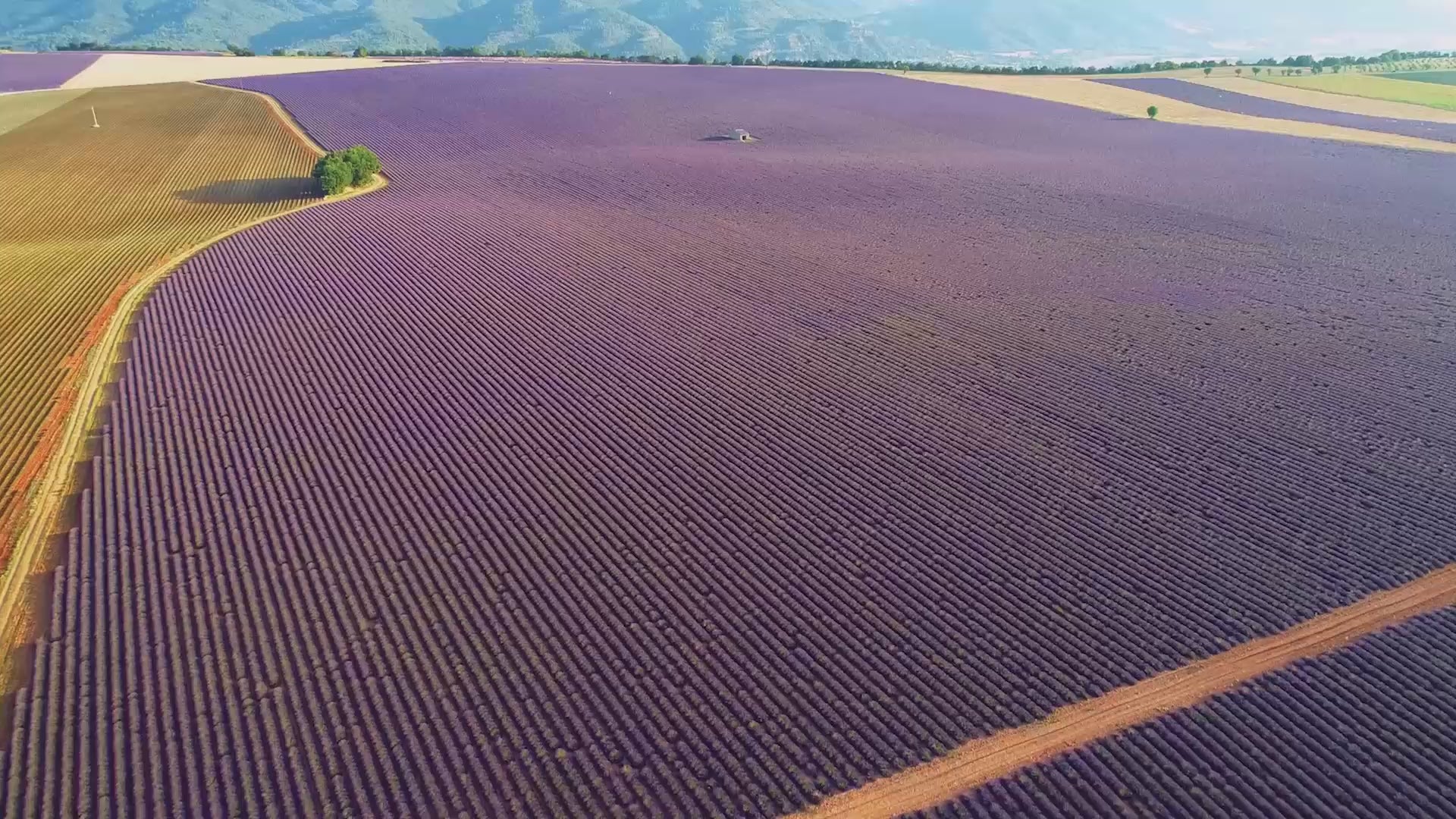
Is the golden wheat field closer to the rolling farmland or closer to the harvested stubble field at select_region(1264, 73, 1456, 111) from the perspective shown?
the harvested stubble field at select_region(1264, 73, 1456, 111)

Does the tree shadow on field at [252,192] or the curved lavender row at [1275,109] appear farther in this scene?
the curved lavender row at [1275,109]

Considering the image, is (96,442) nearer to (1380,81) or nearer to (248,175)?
(248,175)

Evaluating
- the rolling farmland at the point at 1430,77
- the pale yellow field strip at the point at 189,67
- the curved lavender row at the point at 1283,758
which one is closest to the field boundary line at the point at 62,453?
the curved lavender row at the point at 1283,758

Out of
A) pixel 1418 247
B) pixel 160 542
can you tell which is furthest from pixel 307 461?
pixel 1418 247

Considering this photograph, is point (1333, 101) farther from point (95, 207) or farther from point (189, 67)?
point (189, 67)

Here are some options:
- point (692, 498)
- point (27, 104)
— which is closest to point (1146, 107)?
point (692, 498)

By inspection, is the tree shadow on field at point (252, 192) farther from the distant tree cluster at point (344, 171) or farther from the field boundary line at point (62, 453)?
the field boundary line at point (62, 453)
